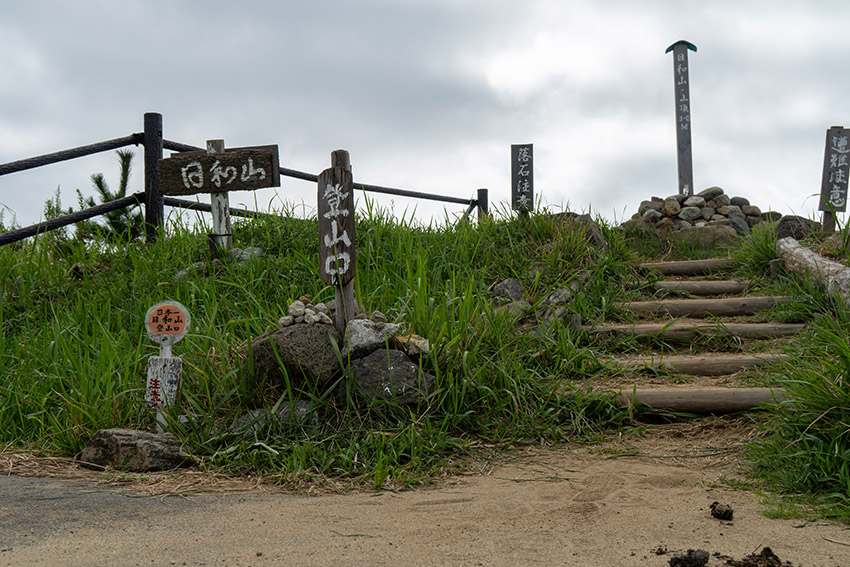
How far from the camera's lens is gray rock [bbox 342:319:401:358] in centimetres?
389

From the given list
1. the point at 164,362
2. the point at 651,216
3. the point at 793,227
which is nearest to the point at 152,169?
the point at 164,362

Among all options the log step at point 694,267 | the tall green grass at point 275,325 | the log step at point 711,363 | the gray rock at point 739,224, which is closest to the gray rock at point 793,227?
the log step at point 694,267

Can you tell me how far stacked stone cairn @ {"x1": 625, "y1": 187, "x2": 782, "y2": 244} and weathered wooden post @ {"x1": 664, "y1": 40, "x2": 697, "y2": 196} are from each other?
0.58 metres

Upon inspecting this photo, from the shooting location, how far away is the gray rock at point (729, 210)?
35.5 feet

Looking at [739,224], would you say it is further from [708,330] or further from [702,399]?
[702,399]

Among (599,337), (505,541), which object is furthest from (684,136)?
(505,541)

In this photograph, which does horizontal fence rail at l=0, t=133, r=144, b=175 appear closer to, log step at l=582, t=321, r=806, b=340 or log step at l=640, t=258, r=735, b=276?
log step at l=582, t=321, r=806, b=340

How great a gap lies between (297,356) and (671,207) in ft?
28.6

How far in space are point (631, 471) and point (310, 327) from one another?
6.14 feet

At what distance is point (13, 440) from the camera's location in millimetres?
4145

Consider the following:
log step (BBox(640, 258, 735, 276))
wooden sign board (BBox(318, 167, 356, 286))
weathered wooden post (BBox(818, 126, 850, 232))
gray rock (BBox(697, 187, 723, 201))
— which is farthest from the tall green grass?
gray rock (BBox(697, 187, 723, 201))

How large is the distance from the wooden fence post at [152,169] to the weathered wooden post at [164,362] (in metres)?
3.12

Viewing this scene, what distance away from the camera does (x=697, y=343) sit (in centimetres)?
563

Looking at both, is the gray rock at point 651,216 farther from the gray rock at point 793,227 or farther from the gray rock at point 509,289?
the gray rock at point 509,289
